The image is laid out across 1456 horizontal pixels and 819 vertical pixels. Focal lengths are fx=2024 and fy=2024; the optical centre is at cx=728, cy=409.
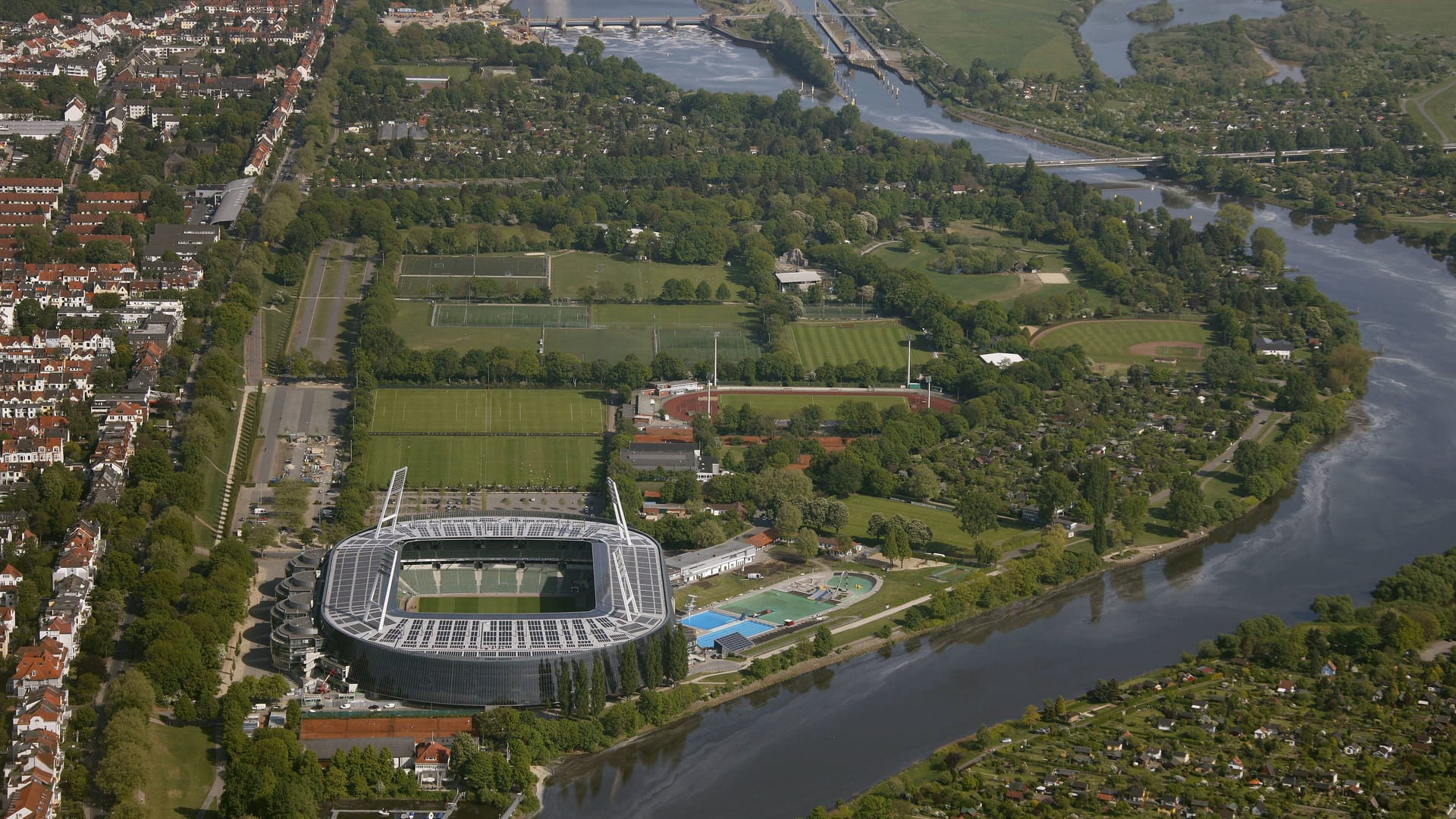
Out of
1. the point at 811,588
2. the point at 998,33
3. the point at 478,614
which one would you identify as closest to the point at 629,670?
the point at 478,614

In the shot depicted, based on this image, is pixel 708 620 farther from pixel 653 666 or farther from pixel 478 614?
pixel 478 614

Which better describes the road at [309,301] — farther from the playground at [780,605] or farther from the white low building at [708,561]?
the playground at [780,605]

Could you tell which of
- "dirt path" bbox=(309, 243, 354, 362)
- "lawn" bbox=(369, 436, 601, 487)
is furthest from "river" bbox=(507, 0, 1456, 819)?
"dirt path" bbox=(309, 243, 354, 362)

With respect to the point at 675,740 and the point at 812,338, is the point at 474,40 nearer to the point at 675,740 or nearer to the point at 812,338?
the point at 812,338

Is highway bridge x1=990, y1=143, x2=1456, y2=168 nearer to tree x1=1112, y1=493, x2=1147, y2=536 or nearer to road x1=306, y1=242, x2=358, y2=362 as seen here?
road x1=306, y1=242, x2=358, y2=362

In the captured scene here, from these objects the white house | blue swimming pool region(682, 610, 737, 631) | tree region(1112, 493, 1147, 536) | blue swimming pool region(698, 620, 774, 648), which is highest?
the white house

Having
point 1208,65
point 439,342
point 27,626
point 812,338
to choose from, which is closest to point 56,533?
point 27,626

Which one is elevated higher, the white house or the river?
the white house
